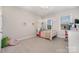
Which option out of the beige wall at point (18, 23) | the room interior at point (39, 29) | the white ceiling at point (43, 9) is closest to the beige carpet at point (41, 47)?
the room interior at point (39, 29)

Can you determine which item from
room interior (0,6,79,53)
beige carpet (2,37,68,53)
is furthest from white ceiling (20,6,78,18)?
beige carpet (2,37,68,53)

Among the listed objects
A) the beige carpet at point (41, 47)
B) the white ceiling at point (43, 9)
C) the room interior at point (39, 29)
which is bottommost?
the beige carpet at point (41, 47)

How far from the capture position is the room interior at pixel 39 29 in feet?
4.17

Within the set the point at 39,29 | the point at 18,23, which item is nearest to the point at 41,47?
the point at 39,29

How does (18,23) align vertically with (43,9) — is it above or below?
below

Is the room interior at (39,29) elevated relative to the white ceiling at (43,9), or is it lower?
lower

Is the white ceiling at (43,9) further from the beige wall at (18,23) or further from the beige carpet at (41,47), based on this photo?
the beige carpet at (41,47)

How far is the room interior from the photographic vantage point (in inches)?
50.0

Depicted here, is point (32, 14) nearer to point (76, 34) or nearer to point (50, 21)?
point (50, 21)

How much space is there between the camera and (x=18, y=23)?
131 cm

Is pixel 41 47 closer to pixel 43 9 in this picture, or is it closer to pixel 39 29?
pixel 39 29

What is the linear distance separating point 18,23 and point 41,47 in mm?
468
